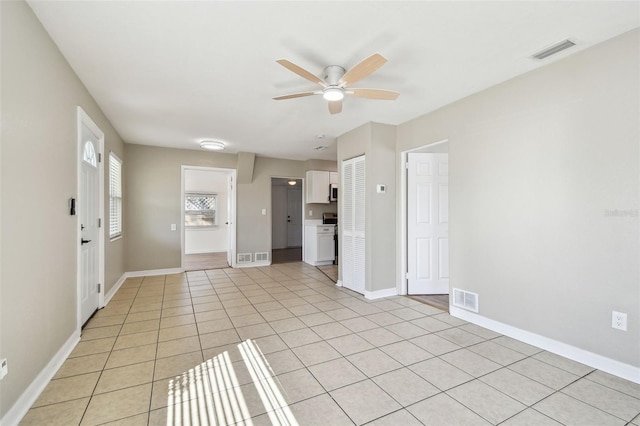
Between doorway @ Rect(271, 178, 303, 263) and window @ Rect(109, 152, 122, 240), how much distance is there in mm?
4891

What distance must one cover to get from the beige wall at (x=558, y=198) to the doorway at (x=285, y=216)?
268 inches

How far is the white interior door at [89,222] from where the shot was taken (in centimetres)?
296

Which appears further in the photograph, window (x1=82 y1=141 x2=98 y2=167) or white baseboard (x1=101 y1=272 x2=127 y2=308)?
white baseboard (x1=101 y1=272 x2=127 y2=308)

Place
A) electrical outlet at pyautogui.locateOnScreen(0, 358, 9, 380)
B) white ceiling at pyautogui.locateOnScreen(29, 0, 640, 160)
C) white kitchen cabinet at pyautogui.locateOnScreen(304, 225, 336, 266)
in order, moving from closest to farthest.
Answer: electrical outlet at pyautogui.locateOnScreen(0, 358, 9, 380) → white ceiling at pyautogui.locateOnScreen(29, 0, 640, 160) → white kitchen cabinet at pyautogui.locateOnScreen(304, 225, 336, 266)

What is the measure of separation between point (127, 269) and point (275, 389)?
4737 mm

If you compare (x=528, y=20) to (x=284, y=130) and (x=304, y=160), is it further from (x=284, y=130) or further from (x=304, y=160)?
(x=304, y=160)

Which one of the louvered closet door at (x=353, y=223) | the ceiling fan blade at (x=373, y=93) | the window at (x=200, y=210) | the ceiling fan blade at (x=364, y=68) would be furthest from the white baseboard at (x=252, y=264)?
the ceiling fan blade at (x=364, y=68)

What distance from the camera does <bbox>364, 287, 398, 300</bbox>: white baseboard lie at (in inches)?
161

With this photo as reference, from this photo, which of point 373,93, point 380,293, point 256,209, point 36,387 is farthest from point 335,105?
point 256,209

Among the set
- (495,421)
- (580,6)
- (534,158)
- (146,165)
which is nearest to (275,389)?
(495,421)

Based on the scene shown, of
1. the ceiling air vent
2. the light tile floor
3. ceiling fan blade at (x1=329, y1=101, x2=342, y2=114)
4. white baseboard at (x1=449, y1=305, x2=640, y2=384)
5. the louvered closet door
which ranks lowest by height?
the light tile floor

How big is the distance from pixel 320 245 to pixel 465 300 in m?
3.82

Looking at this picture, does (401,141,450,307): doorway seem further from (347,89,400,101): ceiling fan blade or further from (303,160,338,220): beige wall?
(303,160,338,220): beige wall

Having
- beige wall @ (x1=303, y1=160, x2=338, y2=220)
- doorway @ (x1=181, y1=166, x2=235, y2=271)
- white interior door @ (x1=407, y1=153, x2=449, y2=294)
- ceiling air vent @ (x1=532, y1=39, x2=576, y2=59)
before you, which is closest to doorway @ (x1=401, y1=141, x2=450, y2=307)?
white interior door @ (x1=407, y1=153, x2=449, y2=294)
